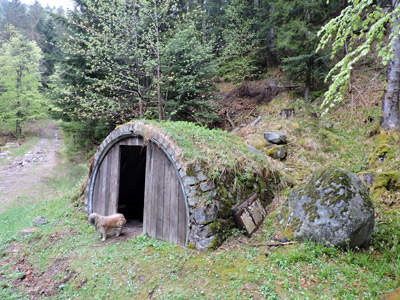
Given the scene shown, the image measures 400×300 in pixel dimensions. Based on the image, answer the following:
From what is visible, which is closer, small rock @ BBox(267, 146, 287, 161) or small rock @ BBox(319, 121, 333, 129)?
small rock @ BBox(267, 146, 287, 161)

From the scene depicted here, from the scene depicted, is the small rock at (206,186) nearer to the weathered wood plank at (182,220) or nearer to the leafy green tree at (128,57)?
the weathered wood plank at (182,220)

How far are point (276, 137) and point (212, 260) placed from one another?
601 centimetres

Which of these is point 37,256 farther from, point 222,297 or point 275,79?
point 275,79

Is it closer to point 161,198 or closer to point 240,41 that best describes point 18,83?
point 240,41

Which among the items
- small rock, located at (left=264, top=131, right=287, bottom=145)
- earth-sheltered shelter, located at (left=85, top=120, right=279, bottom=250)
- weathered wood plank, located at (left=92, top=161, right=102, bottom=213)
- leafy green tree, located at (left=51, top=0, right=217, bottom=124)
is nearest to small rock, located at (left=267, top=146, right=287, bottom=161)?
small rock, located at (left=264, top=131, right=287, bottom=145)

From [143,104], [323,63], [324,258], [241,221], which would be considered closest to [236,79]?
[323,63]

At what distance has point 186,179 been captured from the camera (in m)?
4.70

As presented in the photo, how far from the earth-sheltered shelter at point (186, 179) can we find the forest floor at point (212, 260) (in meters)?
0.36

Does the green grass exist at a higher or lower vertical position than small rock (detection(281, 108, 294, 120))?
lower

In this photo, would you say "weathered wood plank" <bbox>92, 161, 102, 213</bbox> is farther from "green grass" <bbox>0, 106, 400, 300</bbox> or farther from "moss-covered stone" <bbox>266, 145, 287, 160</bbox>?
"moss-covered stone" <bbox>266, 145, 287, 160</bbox>

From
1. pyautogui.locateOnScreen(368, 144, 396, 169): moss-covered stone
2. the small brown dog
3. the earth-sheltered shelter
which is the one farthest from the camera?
pyautogui.locateOnScreen(368, 144, 396, 169): moss-covered stone

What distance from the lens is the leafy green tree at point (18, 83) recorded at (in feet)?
62.5

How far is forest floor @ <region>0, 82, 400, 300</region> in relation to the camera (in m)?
3.28

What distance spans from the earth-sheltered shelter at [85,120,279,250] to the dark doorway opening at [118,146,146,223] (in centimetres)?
41
